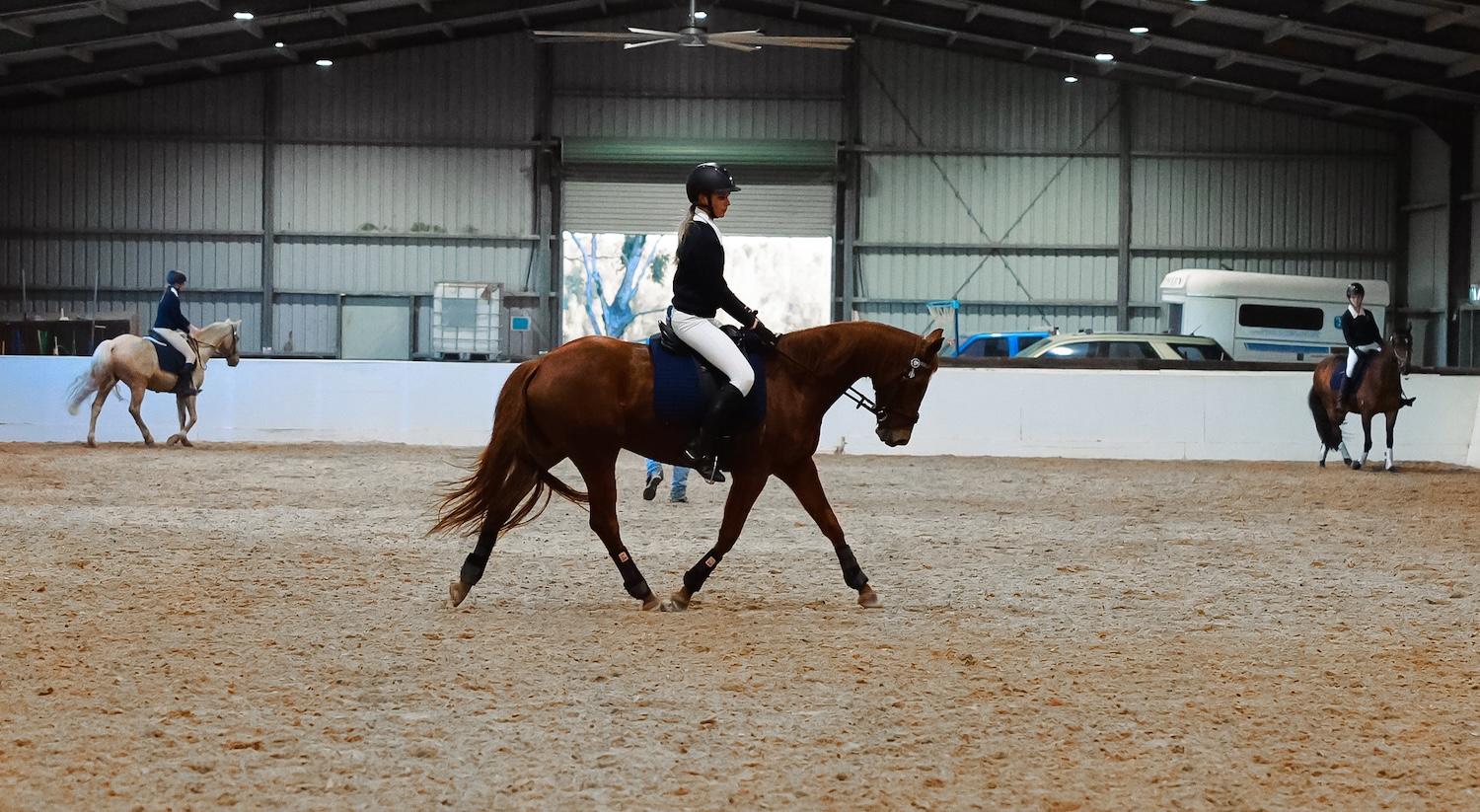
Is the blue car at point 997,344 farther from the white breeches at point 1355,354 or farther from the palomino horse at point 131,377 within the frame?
the palomino horse at point 131,377

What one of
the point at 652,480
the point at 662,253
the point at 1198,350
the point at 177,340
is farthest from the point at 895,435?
the point at 662,253

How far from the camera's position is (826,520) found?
7.26m

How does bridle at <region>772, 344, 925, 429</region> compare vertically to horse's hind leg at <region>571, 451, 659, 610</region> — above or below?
above

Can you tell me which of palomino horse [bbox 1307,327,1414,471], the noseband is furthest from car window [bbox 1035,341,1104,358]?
the noseband

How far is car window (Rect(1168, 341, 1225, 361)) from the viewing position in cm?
2439

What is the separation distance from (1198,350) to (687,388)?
1922cm

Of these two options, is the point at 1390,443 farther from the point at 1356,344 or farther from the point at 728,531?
the point at 728,531

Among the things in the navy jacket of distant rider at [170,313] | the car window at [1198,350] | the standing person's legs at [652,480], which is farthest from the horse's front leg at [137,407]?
the car window at [1198,350]

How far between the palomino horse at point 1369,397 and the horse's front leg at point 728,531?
12304mm

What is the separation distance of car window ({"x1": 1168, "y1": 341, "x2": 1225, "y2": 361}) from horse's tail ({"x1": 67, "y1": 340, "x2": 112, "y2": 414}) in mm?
16188

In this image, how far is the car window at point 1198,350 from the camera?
24391 millimetres

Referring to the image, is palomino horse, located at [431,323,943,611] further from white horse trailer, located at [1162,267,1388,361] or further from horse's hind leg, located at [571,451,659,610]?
white horse trailer, located at [1162,267,1388,361]

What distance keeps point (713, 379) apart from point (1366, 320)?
12799mm

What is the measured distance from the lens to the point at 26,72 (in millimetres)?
28141
